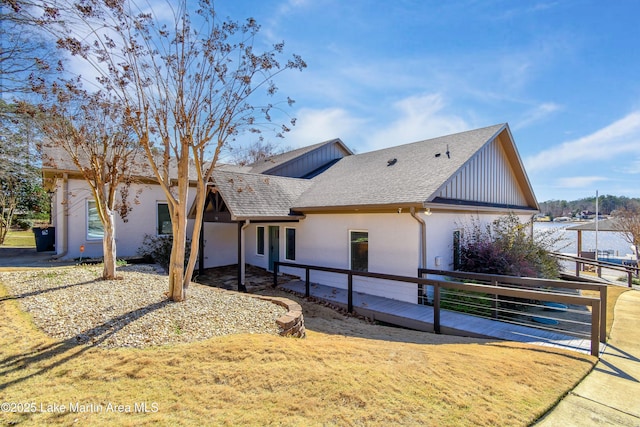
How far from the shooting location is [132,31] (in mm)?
5402

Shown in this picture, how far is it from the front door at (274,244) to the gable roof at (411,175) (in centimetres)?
177

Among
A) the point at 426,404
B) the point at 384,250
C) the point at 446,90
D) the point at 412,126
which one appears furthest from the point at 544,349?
the point at 412,126

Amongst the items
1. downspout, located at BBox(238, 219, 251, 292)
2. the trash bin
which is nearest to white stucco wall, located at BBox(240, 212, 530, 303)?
downspout, located at BBox(238, 219, 251, 292)

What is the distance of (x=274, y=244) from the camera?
1251cm

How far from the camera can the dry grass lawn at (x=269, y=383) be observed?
262cm

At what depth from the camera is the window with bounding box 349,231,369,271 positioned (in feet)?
30.4

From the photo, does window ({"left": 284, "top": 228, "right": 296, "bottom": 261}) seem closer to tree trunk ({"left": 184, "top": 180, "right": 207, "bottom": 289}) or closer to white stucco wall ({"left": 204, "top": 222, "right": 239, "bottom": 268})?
white stucco wall ({"left": 204, "top": 222, "right": 239, "bottom": 268})

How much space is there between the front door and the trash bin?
9920 mm

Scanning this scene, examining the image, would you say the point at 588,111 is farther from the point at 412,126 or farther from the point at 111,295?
the point at 111,295

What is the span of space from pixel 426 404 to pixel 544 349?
3346 mm

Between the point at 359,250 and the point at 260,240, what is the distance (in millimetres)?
5386

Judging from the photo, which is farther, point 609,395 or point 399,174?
point 399,174

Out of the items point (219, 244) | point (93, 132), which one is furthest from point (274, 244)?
point (93, 132)

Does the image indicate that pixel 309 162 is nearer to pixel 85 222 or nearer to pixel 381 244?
pixel 381 244
